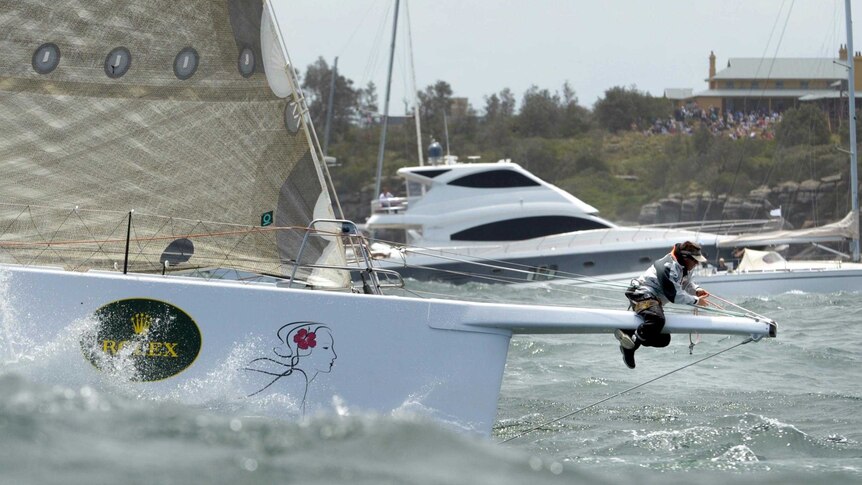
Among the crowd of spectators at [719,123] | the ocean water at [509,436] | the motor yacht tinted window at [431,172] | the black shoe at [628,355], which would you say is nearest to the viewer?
the ocean water at [509,436]

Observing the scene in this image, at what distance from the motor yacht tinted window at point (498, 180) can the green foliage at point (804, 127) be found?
10238 millimetres

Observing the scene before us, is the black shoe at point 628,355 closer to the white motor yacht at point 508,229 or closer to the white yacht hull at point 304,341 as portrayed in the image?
the white yacht hull at point 304,341

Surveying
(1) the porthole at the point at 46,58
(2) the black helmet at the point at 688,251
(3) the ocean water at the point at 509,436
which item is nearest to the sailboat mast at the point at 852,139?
(3) the ocean water at the point at 509,436

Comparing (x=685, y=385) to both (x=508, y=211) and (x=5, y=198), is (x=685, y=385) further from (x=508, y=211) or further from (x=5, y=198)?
(x=508, y=211)

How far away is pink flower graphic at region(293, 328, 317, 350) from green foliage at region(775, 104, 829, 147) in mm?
28901

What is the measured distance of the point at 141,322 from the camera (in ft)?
24.9

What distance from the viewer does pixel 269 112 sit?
945 centimetres

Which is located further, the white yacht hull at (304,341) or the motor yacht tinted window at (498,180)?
the motor yacht tinted window at (498,180)

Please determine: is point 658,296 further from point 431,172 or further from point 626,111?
point 626,111

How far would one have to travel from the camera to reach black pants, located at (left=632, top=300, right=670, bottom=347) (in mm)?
7293

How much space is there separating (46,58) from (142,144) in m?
1.00

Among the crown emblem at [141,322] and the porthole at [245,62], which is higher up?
the porthole at [245,62]

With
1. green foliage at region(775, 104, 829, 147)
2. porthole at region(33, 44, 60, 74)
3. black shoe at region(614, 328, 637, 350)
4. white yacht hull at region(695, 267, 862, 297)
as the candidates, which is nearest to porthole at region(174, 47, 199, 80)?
porthole at region(33, 44, 60, 74)

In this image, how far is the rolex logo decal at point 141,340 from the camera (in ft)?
24.7
